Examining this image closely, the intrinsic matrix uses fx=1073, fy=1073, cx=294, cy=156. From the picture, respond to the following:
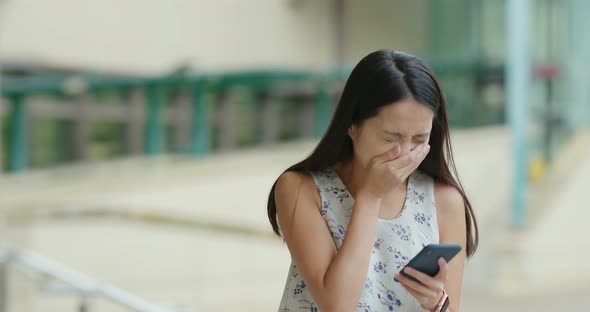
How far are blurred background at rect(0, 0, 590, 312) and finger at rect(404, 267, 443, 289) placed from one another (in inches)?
214

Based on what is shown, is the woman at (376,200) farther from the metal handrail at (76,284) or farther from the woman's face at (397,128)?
the metal handrail at (76,284)

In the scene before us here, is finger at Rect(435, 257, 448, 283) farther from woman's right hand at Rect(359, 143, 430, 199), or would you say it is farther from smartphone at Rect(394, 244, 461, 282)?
woman's right hand at Rect(359, 143, 430, 199)

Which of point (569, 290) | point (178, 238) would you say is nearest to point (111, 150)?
point (178, 238)

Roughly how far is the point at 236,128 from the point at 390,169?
26.2 feet

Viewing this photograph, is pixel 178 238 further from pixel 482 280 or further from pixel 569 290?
pixel 569 290

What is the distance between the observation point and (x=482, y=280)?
7844 millimetres

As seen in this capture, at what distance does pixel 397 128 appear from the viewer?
1431 millimetres

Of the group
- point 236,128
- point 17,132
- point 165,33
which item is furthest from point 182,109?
point 17,132

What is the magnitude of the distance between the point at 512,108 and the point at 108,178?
3.41 m

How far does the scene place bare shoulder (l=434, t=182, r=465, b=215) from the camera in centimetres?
155

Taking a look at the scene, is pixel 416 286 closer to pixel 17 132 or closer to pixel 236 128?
pixel 17 132

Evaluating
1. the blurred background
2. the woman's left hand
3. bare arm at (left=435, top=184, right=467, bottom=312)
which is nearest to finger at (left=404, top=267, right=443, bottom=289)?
the woman's left hand

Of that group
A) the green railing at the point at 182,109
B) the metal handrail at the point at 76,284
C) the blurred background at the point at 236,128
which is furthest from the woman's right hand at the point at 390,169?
the green railing at the point at 182,109

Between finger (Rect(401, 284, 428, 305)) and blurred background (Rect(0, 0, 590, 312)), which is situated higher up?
finger (Rect(401, 284, 428, 305))
